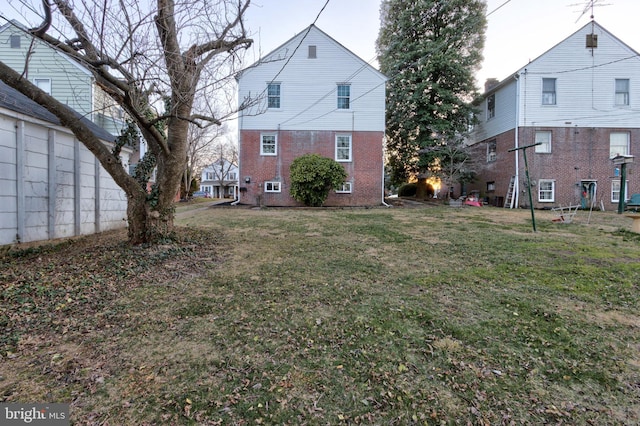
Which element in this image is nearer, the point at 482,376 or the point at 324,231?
the point at 482,376

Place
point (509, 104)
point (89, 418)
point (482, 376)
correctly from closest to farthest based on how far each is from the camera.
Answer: point (89, 418), point (482, 376), point (509, 104)

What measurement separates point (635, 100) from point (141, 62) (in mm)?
22873

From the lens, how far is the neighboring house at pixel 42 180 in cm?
540

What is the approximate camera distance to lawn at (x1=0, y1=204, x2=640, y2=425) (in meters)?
1.91

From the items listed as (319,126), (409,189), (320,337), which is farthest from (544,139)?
(320,337)

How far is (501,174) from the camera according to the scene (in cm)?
1739

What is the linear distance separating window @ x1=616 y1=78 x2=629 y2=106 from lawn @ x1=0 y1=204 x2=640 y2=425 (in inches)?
652

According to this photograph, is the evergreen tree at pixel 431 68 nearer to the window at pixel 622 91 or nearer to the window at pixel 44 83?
the window at pixel 622 91

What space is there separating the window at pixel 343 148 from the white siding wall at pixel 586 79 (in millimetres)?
9686

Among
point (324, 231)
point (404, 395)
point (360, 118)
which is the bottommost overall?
point (404, 395)

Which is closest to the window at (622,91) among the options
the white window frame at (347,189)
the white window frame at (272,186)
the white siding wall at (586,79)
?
the white siding wall at (586,79)

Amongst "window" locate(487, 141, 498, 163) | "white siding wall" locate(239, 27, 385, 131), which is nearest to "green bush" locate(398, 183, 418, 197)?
A: "window" locate(487, 141, 498, 163)

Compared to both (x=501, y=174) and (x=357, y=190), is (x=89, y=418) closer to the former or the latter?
(x=357, y=190)

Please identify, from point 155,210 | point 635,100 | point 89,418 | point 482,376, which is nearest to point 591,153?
point 635,100
